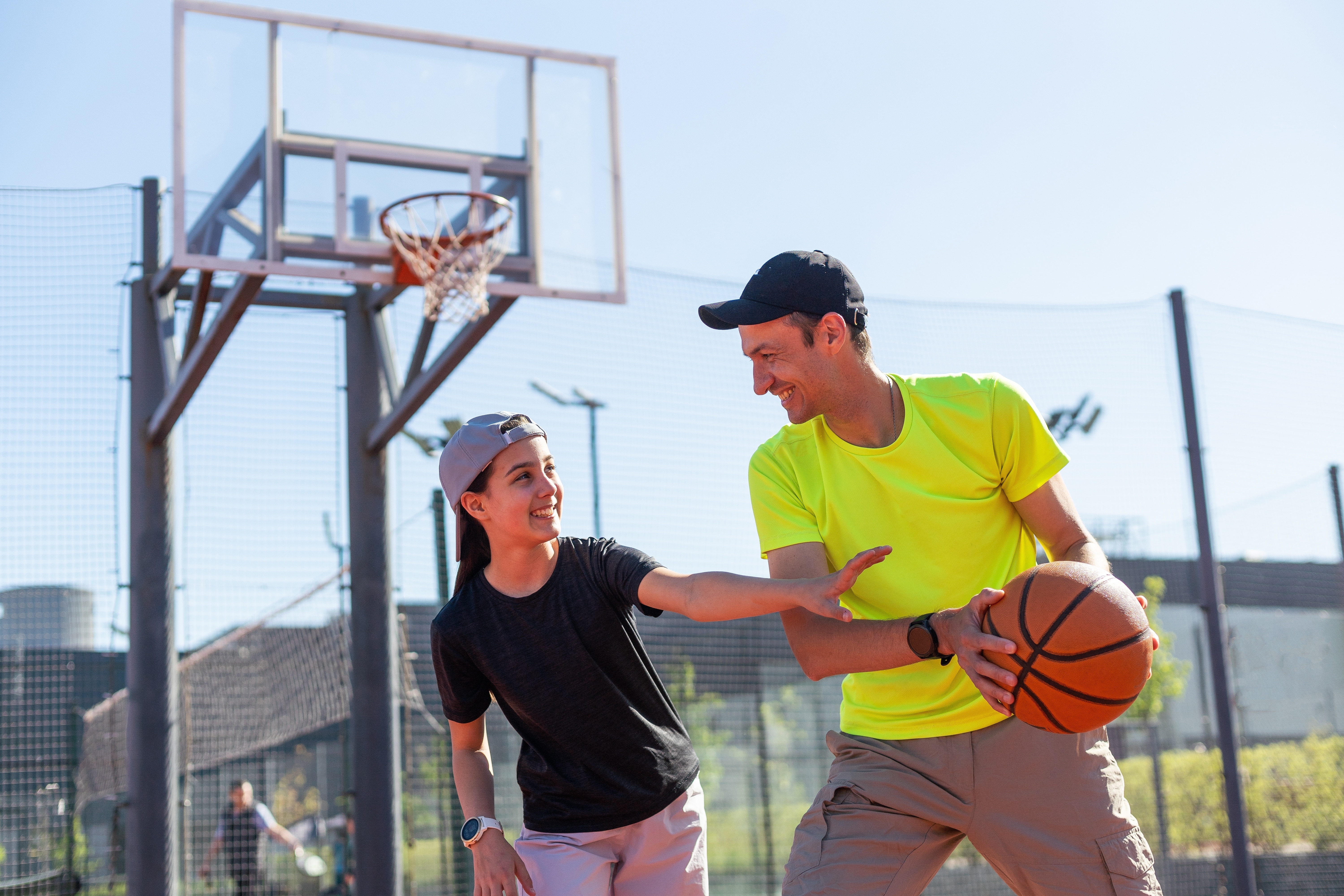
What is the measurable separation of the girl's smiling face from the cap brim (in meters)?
0.53

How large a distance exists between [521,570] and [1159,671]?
391 inches

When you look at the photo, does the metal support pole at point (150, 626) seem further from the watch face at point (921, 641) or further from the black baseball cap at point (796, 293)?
the watch face at point (921, 641)

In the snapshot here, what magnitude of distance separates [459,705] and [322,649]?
482 centimetres

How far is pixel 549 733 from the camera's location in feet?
9.47

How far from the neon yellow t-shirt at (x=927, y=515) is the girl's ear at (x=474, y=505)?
68cm

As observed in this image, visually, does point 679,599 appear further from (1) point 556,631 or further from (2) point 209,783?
Result: (2) point 209,783

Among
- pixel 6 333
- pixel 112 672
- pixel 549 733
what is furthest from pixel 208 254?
pixel 549 733

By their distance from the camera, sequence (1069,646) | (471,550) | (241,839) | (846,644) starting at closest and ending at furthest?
(1069,646), (846,644), (471,550), (241,839)

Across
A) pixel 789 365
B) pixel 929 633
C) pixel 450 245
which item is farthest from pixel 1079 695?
pixel 450 245

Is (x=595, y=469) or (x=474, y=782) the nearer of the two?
(x=474, y=782)

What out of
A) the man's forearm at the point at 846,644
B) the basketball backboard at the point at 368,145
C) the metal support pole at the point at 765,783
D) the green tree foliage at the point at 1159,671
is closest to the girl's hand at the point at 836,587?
the man's forearm at the point at 846,644

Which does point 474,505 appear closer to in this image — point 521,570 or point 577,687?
point 521,570

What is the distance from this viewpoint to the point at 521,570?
2951 millimetres

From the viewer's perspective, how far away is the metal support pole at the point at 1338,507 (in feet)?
25.6
